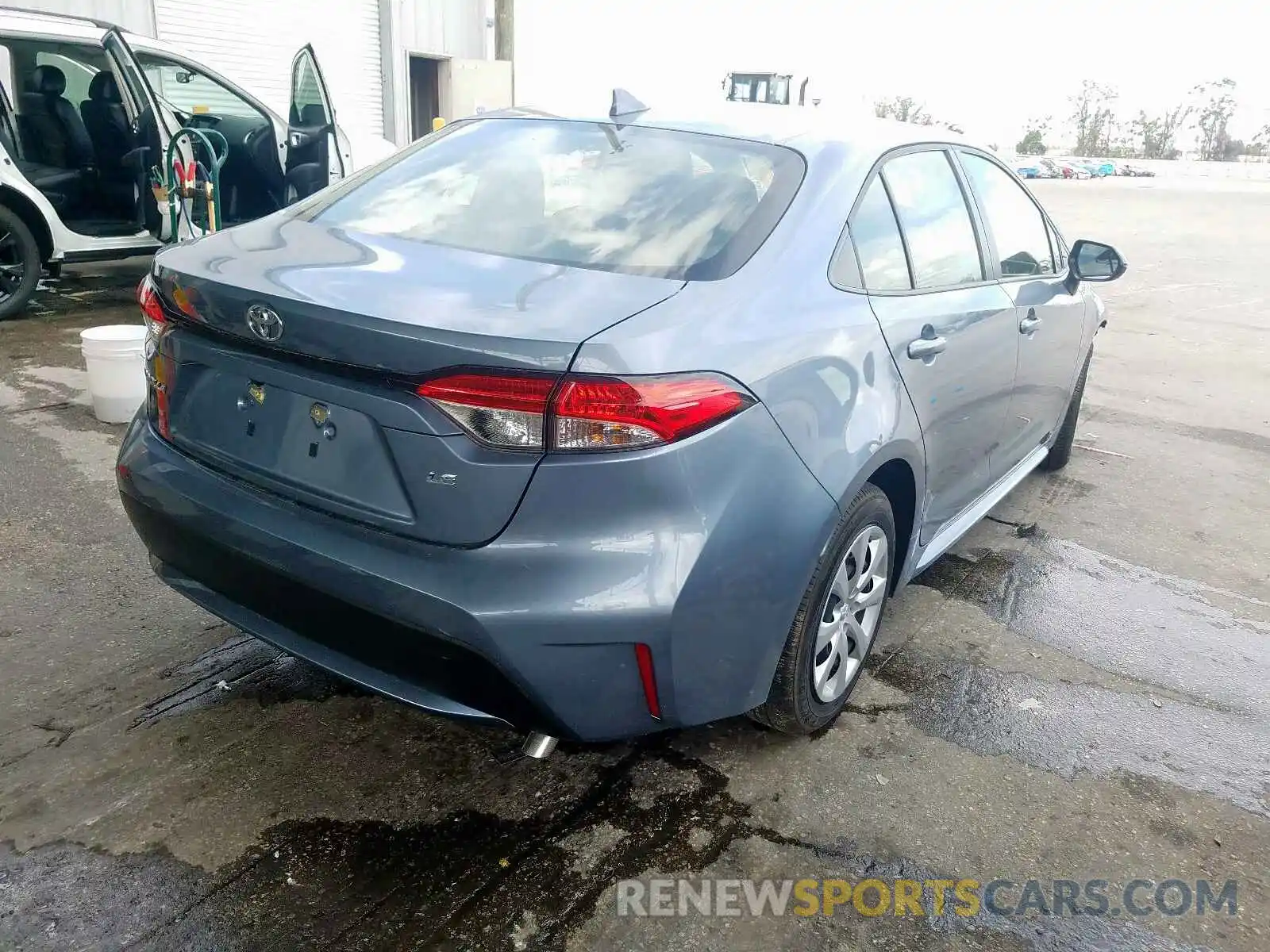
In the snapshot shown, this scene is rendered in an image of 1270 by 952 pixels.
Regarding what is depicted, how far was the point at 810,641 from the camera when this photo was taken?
241 cm

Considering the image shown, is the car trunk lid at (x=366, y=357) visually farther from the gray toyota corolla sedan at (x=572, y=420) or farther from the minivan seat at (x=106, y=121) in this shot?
the minivan seat at (x=106, y=121)

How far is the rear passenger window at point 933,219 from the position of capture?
2.86 m

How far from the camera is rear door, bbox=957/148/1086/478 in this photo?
346 centimetres

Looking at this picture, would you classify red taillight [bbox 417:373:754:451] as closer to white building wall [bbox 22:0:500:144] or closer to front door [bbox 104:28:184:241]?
front door [bbox 104:28:184:241]

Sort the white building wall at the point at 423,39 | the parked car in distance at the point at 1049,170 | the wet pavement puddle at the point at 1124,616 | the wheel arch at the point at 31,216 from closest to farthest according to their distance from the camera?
the wet pavement puddle at the point at 1124,616, the wheel arch at the point at 31,216, the white building wall at the point at 423,39, the parked car in distance at the point at 1049,170

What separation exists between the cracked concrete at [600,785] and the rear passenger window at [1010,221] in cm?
119

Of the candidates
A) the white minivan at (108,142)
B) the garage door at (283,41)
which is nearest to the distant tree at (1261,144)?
the garage door at (283,41)

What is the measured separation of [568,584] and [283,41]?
14.9 m

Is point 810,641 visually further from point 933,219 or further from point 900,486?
point 933,219

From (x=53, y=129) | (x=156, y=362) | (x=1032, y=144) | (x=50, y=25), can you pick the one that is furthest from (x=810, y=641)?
(x=1032, y=144)

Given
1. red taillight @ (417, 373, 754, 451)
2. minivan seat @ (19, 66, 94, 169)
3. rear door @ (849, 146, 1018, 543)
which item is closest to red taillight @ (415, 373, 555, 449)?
red taillight @ (417, 373, 754, 451)

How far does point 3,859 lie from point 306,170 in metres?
6.32

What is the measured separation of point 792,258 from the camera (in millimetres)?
2330

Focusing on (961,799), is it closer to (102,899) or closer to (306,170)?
(102,899)
